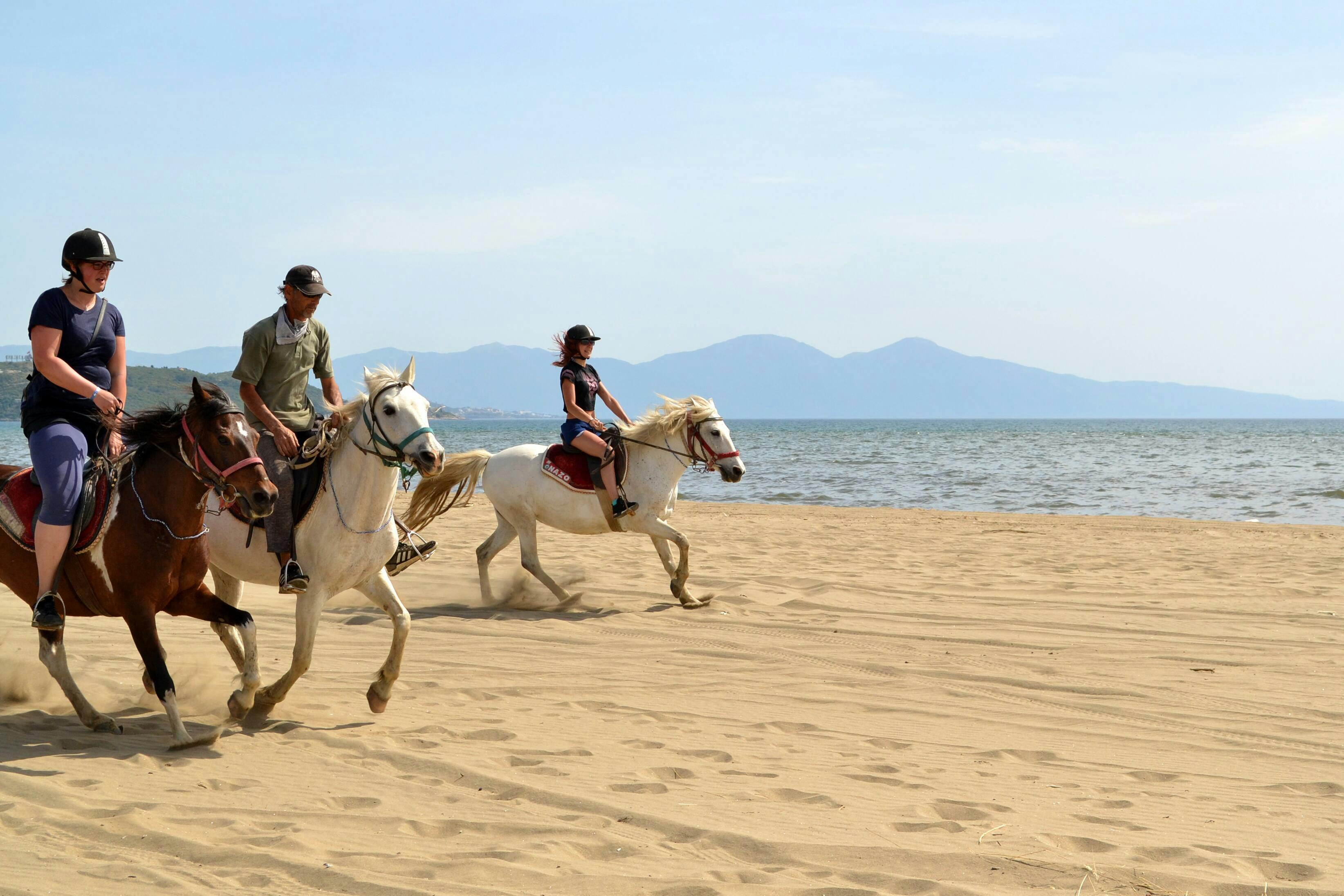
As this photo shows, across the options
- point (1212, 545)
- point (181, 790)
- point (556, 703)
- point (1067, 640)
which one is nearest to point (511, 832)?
point (181, 790)

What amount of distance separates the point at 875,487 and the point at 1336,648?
21.4 metres

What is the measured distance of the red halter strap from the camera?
4.66 metres

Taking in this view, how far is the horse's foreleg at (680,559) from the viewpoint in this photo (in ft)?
30.5

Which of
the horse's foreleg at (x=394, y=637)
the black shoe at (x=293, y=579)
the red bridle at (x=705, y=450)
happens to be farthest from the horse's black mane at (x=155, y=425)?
the red bridle at (x=705, y=450)

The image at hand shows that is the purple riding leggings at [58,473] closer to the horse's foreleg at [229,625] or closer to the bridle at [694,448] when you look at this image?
the horse's foreleg at [229,625]

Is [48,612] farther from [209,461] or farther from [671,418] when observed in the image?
[671,418]

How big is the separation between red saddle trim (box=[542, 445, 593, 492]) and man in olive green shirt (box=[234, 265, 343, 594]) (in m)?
3.86

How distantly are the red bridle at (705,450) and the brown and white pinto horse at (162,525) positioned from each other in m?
5.21

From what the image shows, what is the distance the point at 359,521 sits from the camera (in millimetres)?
5492

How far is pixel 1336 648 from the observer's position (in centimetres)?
731

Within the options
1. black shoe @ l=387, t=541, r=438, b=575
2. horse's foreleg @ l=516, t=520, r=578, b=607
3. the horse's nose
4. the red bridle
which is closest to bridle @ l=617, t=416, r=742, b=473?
the red bridle

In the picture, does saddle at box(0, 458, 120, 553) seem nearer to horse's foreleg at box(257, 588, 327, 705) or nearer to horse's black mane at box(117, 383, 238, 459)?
horse's black mane at box(117, 383, 238, 459)

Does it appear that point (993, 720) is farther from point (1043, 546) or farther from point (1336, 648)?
point (1043, 546)

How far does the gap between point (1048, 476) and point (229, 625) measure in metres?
31.5
